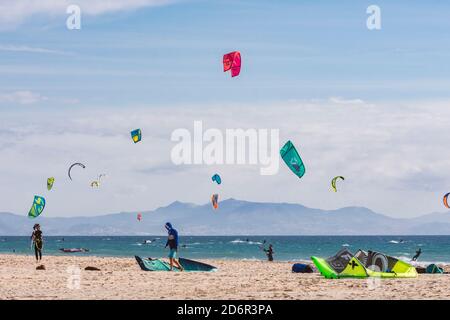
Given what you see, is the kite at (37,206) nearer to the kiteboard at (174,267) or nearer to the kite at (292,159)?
the kiteboard at (174,267)

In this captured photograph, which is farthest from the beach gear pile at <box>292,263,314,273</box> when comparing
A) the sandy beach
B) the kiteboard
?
the kiteboard

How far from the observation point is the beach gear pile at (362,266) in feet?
64.4

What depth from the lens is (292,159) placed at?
25031 millimetres

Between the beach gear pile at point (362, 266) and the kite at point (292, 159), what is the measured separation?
4680mm

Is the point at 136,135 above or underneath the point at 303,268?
above

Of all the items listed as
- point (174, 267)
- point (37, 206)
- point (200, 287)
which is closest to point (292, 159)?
point (174, 267)

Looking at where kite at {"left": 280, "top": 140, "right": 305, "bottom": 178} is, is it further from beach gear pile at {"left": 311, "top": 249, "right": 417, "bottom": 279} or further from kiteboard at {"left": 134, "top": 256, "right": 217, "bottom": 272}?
beach gear pile at {"left": 311, "top": 249, "right": 417, "bottom": 279}

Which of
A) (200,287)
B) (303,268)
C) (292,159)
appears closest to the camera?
(200,287)

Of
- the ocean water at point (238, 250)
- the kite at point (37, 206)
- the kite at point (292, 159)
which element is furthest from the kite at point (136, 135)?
the ocean water at point (238, 250)

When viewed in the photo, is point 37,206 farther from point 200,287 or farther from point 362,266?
point 200,287

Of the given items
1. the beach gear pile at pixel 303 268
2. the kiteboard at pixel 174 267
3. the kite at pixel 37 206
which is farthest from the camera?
the kite at pixel 37 206

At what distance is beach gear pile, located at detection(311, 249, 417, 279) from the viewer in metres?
19.6

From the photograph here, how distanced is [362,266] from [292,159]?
6.12m

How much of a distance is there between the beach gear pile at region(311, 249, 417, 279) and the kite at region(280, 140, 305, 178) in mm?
4680
